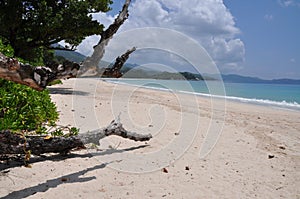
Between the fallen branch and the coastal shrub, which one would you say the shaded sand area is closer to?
the fallen branch

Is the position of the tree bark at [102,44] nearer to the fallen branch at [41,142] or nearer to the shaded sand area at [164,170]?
the fallen branch at [41,142]

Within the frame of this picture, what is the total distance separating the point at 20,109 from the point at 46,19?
11.1 m

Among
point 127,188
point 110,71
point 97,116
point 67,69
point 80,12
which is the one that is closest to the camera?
point 67,69

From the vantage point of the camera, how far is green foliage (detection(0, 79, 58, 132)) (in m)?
5.83

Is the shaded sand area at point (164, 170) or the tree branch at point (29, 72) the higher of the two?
the tree branch at point (29, 72)

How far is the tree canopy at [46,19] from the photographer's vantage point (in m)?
16.2

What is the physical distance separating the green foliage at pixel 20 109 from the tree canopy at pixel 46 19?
1044 cm

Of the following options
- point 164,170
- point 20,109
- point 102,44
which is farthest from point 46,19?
point 164,170

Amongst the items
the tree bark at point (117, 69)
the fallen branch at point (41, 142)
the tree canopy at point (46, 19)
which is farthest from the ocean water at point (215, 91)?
the tree canopy at point (46, 19)

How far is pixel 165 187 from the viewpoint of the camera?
415 centimetres

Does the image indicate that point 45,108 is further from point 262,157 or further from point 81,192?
point 262,157

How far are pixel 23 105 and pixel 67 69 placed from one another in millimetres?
3397

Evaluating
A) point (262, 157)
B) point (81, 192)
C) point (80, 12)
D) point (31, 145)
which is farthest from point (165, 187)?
point (80, 12)

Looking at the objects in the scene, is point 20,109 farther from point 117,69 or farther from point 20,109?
point 117,69
